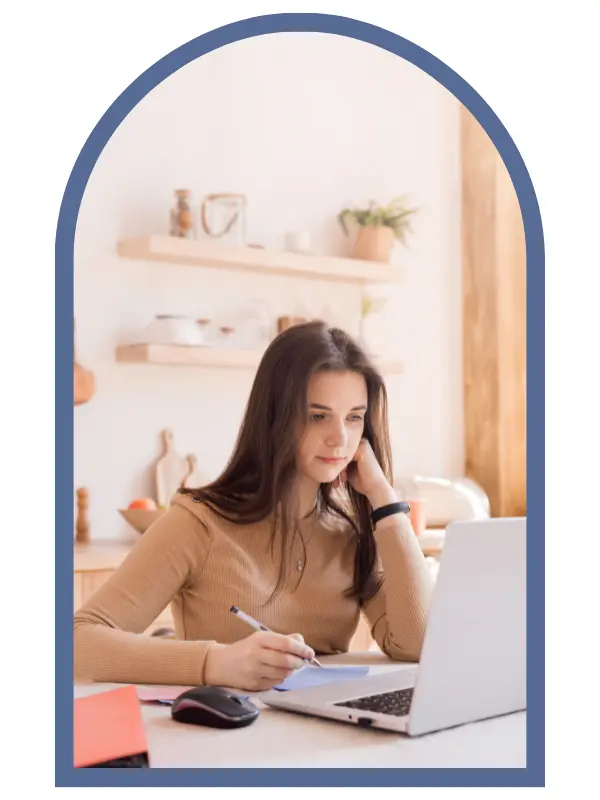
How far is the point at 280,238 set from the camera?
3.74 metres

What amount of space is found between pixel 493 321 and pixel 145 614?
9.03ft

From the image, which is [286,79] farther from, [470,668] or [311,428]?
[470,668]

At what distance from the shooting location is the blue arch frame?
4.15 ft

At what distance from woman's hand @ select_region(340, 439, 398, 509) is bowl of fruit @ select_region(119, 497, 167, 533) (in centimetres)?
135

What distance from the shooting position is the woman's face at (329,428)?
1818 millimetres

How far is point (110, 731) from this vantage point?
4.29 feet

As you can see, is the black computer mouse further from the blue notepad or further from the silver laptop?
the blue notepad

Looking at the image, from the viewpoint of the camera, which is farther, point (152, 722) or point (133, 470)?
point (133, 470)

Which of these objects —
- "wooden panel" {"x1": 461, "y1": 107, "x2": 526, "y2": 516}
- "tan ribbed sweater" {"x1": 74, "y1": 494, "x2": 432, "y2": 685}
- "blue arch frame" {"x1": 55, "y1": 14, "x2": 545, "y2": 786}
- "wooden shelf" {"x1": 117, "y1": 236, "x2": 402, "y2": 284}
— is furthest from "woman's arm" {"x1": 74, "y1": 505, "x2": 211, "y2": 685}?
"wooden panel" {"x1": 461, "y1": 107, "x2": 526, "y2": 516}

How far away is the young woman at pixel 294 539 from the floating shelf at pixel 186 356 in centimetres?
152

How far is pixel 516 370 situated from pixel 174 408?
141 centimetres

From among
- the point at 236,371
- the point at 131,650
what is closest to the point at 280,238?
the point at 236,371

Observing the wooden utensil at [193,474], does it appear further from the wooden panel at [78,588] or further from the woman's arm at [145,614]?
the woman's arm at [145,614]

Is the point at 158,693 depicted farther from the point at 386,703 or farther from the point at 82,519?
the point at 82,519
